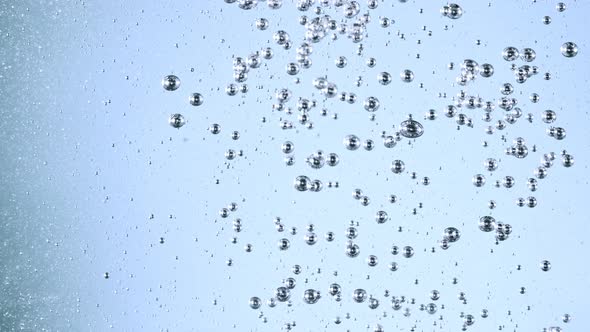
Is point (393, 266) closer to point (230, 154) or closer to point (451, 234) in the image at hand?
point (451, 234)

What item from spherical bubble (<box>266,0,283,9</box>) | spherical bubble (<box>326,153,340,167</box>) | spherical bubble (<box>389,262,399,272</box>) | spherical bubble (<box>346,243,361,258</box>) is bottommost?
spherical bubble (<box>389,262,399,272</box>)

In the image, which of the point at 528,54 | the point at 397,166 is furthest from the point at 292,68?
the point at 528,54

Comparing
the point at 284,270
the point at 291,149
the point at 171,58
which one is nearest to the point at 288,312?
the point at 284,270

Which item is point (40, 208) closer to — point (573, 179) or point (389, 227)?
point (389, 227)

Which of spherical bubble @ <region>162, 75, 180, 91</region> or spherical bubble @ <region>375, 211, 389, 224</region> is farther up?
spherical bubble @ <region>162, 75, 180, 91</region>

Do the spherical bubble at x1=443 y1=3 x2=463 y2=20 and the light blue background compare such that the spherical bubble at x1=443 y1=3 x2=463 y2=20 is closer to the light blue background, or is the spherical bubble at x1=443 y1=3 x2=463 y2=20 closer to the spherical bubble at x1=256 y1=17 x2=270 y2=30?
the light blue background

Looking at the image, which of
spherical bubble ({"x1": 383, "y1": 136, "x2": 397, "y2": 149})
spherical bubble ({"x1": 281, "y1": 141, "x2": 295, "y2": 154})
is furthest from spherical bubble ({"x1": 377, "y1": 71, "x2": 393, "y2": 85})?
spherical bubble ({"x1": 281, "y1": 141, "x2": 295, "y2": 154})

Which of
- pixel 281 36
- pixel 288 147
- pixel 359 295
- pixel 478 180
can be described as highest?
pixel 281 36
